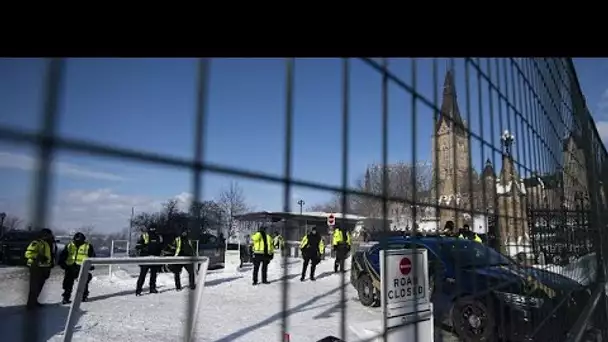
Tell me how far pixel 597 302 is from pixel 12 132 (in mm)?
7976

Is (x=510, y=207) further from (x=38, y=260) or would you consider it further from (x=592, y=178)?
(x=38, y=260)

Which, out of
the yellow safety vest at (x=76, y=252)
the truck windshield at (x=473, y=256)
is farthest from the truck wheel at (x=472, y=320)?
the yellow safety vest at (x=76, y=252)

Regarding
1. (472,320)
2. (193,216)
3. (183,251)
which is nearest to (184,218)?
(193,216)

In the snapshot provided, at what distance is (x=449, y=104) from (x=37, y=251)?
3182mm

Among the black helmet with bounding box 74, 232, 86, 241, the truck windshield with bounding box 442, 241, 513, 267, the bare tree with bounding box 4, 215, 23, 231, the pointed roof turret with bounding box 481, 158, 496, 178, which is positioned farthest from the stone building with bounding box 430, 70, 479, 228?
the bare tree with bounding box 4, 215, 23, 231

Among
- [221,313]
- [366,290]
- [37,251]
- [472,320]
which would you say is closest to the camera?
[37,251]

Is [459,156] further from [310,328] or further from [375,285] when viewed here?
[375,285]

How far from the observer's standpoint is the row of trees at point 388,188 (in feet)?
7.04

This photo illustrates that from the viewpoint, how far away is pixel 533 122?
595cm

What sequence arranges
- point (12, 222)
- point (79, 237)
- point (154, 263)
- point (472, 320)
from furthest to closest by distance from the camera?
point (472, 320) → point (154, 263) → point (79, 237) → point (12, 222)

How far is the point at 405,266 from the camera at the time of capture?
2947mm

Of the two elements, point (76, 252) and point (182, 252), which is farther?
point (182, 252)

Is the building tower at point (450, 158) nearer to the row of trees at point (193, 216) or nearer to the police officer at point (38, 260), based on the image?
the row of trees at point (193, 216)
